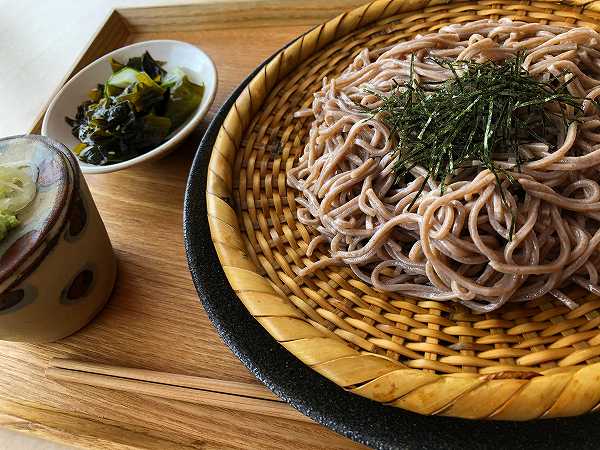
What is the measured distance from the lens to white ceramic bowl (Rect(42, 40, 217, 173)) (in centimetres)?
172

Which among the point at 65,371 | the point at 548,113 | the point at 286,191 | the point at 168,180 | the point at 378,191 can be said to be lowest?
the point at 65,371

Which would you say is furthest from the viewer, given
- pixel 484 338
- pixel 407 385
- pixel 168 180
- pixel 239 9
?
pixel 239 9

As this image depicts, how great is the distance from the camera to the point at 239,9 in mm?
2246

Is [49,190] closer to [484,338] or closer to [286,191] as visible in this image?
[286,191]

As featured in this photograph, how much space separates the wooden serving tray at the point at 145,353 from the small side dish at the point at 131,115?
10 centimetres

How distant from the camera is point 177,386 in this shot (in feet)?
4.19

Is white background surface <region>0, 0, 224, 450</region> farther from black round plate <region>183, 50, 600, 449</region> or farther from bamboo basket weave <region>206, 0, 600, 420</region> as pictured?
black round plate <region>183, 50, 600, 449</region>

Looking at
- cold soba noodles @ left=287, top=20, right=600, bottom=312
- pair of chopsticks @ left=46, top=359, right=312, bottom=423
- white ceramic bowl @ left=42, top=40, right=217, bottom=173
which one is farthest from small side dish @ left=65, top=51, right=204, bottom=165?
pair of chopsticks @ left=46, top=359, right=312, bottom=423

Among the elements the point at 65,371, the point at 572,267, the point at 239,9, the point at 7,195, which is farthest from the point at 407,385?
the point at 239,9

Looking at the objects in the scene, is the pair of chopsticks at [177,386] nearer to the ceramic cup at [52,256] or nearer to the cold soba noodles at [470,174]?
the ceramic cup at [52,256]

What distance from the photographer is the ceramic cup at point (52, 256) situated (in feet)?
3.91

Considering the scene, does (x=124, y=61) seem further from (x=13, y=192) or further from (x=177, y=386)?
(x=177, y=386)

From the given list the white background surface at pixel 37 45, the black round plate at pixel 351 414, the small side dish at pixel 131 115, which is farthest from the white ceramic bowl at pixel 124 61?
the black round plate at pixel 351 414

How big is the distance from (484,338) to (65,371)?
101 cm
